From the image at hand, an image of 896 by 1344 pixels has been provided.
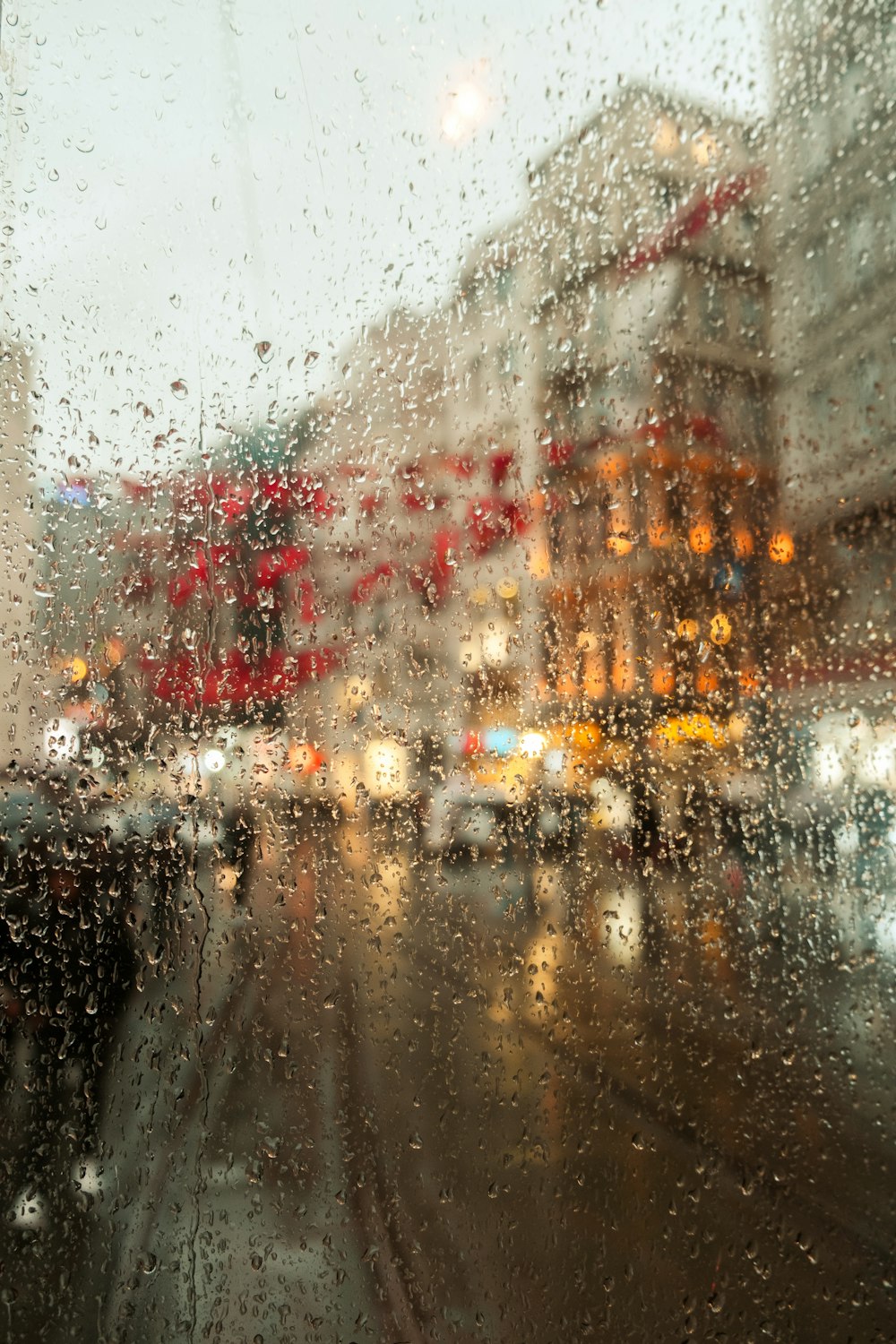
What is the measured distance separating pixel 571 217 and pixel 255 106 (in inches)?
19.7

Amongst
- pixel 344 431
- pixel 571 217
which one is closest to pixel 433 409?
pixel 344 431

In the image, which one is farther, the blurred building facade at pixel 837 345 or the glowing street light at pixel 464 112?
the glowing street light at pixel 464 112

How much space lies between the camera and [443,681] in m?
1.23

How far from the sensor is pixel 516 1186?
1.10 metres

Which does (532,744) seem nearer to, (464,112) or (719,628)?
(719,628)

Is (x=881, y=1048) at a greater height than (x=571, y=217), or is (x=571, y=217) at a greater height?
(x=571, y=217)

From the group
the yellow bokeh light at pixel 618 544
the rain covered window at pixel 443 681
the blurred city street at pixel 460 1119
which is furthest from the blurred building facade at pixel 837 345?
the blurred city street at pixel 460 1119

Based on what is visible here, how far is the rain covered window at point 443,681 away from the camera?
108cm

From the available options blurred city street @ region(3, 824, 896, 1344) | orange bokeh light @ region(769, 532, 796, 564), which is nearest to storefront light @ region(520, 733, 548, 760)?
blurred city street @ region(3, 824, 896, 1344)

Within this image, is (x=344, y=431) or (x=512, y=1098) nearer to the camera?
(x=512, y=1098)

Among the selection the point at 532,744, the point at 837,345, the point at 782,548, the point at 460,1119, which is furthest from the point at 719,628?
the point at 460,1119

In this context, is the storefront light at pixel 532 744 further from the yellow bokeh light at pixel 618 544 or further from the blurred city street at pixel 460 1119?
the yellow bokeh light at pixel 618 544

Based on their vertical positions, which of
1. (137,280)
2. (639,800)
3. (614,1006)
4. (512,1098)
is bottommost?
(512,1098)

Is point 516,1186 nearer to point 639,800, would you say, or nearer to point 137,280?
point 639,800
